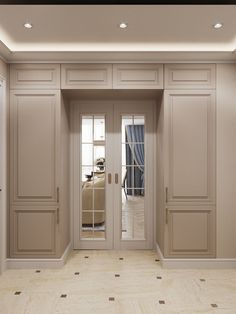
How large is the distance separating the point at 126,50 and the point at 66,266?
9.29 feet

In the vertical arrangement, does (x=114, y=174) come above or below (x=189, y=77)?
below

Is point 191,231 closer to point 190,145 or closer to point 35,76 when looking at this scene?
point 190,145

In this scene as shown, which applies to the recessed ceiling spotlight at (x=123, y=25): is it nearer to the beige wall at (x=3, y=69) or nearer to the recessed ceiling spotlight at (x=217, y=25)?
the recessed ceiling spotlight at (x=217, y=25)

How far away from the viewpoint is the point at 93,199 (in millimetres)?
4164

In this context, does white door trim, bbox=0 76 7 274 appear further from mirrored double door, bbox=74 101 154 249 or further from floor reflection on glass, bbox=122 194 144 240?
floor reflection on glass, bbox=122 194 144 240

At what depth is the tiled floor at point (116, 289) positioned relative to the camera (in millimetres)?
2613

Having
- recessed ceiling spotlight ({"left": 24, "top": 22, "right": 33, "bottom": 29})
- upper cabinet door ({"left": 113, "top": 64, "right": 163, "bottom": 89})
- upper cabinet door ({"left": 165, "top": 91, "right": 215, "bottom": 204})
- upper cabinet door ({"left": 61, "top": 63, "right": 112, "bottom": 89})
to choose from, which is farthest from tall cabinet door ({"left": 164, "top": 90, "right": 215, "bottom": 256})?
recessed ceiling spotlight ({"left": 24, "top": 22, "right": 33, "bottom": 29})

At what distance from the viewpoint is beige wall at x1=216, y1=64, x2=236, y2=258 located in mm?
3510

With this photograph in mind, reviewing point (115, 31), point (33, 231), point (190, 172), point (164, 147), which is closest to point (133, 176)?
point (164, 147)

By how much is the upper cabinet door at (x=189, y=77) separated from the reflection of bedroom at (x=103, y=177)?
817 millimetres

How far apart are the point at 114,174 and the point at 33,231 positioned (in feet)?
4.54

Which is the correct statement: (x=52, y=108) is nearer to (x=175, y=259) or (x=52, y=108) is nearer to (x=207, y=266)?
(x=175, y=259)

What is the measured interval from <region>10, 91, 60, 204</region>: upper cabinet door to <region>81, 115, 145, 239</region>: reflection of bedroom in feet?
2.34

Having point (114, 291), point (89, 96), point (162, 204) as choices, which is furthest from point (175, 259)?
point (89, 96)
